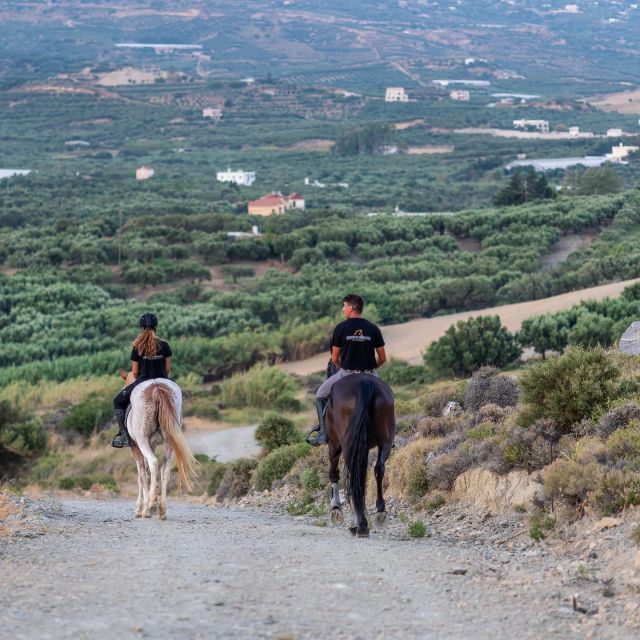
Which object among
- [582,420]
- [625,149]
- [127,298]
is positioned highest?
[582,420]

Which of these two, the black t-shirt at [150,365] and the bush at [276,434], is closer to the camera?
the black t-shirt at [150,365]

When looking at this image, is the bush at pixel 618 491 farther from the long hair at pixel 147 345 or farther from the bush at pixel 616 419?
the long hair at pixel 147 345

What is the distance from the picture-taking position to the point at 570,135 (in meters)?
160

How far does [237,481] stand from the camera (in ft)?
63.8

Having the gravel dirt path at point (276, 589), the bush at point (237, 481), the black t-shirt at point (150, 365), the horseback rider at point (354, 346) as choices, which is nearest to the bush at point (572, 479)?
the gravel dirt path at point (276, 589)

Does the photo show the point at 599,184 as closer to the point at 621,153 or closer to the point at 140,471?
the point at 621,153

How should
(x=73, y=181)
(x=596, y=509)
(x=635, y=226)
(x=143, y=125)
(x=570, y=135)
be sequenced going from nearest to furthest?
(x=596, y=509) → (x=635, y=226) → (x=73, y=181) → (x=570, y=135) → (x=143, y=125)

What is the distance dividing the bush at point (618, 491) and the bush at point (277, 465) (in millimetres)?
7587

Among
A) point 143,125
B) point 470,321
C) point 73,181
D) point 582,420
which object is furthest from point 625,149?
point 582,420

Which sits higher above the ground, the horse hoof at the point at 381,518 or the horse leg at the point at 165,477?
the horse hoof at the point at 381,518

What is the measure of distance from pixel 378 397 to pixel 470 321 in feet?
70.9

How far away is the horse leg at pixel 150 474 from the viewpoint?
44.8 feet

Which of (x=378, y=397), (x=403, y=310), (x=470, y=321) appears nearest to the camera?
(x=378, y=397)

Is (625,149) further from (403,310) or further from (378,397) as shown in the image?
(378,397)
